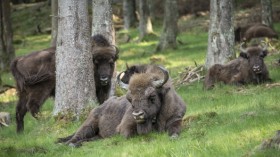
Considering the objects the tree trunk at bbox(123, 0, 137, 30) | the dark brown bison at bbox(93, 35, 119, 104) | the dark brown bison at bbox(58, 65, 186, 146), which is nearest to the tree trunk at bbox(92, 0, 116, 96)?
the dark brown bison at bbox(93, 35, 119, 104)

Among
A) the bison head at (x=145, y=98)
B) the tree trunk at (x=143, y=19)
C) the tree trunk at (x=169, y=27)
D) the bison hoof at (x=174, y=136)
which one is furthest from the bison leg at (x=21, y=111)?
the tree trunk at (x=143, y=19)

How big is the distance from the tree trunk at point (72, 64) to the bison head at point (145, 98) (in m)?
2.86

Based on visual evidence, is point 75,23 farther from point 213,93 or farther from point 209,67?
point 209,67

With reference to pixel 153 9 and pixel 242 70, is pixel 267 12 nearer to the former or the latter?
pixel 242 70

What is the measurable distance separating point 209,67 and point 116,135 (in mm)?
8025

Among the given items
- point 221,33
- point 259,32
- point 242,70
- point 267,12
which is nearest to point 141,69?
point 242,70

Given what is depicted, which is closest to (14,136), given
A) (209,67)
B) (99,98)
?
(99,98)

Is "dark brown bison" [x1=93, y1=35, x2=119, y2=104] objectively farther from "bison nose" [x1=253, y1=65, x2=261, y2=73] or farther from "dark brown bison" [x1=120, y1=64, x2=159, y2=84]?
"bison nose" [x1=253, y1=65, x2=261, y2=73]

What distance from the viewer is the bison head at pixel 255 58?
53.6 ft

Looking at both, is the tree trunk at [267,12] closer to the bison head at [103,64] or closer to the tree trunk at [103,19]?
the tree trunk at [103,19]

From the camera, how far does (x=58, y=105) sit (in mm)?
12859

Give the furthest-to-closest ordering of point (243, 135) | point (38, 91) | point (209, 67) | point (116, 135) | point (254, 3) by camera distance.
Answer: point (254, 3), point (209, 67), point (38, 91), point (116, 135), point (243, 135)

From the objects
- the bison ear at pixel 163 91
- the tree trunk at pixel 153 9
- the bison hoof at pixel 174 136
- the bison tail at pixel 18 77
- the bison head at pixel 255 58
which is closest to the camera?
the bison hoof at pixel 174 136

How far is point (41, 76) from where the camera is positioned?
46.2ft
